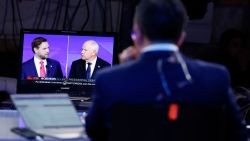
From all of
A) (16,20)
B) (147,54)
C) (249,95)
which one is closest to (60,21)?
(16,20)

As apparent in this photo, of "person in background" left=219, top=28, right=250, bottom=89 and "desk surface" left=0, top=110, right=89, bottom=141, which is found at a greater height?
"person in background" left=219, top=28, right=250, bottom=89

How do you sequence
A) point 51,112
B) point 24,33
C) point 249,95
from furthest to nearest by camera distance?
point 24,33, point 249,95, point 51,112

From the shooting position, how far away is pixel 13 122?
2234 millimetres

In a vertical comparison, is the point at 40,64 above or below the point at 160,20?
below

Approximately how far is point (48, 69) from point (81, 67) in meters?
0.20

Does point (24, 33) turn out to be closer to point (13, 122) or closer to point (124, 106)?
point (13, 122)

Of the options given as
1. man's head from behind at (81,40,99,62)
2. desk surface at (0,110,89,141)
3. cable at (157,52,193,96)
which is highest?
man's head from behind at (81,40,99,62)

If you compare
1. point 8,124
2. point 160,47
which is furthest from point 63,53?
point 160,47

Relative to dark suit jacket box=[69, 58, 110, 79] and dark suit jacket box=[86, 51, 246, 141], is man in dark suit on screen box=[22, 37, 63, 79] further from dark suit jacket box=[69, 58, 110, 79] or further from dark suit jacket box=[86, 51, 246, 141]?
dark suit jacket box=[86, 51, 246, 141]

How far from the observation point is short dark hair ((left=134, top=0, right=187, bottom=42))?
5.16 ft

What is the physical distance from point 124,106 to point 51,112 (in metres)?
0.53

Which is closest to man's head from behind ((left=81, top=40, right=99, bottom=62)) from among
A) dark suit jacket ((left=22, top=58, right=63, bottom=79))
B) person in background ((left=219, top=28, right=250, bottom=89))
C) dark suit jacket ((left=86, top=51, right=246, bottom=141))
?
dark suit jacket ((left=22, top=58, right=63, bottom=79))

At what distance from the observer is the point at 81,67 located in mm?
3305

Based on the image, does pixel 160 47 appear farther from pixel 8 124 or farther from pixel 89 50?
pixel 89 50
